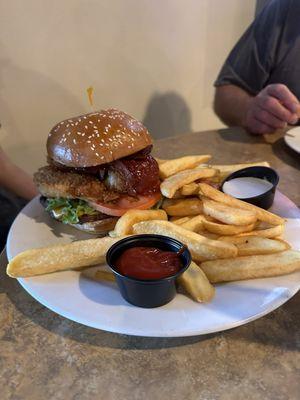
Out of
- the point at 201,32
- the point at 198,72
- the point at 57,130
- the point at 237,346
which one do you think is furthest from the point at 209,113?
the point at 237,346

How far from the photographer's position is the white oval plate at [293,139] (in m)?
2.50

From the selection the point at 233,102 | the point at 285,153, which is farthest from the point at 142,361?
the point at 233,102

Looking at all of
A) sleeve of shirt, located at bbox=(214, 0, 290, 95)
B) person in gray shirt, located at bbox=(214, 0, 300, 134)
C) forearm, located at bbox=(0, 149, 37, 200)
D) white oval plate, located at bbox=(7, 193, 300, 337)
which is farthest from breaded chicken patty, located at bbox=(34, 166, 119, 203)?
sleeve of shirt, located at bbox=(214, 0, 290, 95)

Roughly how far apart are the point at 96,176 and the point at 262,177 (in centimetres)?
82

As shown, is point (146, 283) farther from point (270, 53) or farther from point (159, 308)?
point (270, 53)

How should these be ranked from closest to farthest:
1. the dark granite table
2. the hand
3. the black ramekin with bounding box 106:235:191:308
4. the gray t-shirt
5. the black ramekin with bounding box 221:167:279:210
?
the dark granite table < the black ramekin with bounding box 106:235:191:308 < the black ramekin with bounding box 221:167:279:210 < the hand < the gray t-shirt

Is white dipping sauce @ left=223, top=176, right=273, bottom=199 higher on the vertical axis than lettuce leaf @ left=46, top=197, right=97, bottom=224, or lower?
higher

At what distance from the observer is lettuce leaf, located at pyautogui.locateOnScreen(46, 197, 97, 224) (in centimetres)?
184

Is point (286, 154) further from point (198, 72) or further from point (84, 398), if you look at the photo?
point (198, 72)

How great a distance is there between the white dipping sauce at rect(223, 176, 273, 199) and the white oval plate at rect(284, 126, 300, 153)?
712 mm

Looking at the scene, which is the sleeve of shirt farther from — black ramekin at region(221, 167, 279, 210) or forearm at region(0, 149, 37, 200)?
forearm at region(0, 149, 37, 200)

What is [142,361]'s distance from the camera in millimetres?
1163

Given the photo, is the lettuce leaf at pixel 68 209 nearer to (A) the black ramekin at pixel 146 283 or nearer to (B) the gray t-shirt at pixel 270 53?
(A) the black ramekin at pixel 146 283

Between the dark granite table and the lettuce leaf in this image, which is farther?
the lettuce leaf
